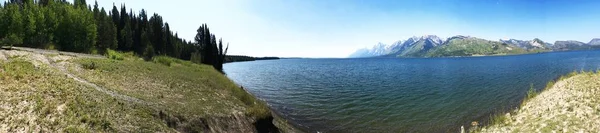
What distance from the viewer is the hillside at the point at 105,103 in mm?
12945

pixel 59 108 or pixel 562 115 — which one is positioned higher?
pixel 59 108

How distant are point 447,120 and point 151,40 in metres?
95.3

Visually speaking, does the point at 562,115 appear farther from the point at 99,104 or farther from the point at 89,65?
the point at 89,65

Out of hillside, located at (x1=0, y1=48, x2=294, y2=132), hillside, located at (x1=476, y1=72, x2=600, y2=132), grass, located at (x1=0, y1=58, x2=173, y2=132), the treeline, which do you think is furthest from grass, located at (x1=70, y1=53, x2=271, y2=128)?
hillside, located at (x1=476, y1=72, x2=600, y2=132)

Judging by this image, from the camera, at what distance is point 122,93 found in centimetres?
1986

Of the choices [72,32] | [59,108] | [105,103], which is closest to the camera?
[59,108]

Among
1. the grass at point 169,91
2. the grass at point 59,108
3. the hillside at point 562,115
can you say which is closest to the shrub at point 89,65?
the grass at point 169,91

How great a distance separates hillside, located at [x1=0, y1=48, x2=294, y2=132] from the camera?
42.5 feet

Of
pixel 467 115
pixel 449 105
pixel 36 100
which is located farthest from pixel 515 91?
pixel 36 100

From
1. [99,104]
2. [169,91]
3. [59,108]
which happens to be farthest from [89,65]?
[59,108]

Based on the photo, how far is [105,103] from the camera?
16109 millimetres

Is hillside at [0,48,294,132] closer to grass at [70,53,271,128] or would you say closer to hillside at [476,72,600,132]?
grass at [70,53,271,128]

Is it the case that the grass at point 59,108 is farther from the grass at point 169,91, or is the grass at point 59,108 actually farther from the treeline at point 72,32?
the treeline at point 72,32

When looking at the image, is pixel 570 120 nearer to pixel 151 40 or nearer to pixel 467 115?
pixel 467 115
